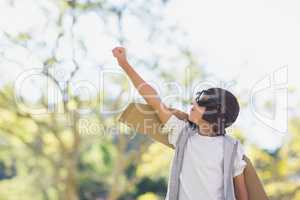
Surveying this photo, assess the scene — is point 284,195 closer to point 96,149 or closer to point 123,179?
point 123,179

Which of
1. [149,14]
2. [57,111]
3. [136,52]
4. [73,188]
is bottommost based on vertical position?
[73,188]

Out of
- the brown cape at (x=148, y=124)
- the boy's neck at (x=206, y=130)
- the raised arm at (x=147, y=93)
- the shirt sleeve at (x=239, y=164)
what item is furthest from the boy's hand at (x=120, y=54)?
the shirt sleeve at (x=239, y=164)

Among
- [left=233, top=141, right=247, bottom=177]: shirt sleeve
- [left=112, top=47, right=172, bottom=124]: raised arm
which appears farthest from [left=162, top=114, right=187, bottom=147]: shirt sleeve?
[left=233, top=141, right=247, bottom=177]: shirt sleeve

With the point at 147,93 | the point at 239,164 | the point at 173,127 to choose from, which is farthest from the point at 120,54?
the point at 239,164

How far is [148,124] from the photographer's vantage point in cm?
137

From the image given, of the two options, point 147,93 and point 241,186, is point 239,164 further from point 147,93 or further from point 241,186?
point 147,93

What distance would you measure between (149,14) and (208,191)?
464 centimetres

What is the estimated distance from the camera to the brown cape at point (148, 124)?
1.35m

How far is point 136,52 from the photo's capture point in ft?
18.7

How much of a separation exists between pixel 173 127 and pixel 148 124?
0.06m

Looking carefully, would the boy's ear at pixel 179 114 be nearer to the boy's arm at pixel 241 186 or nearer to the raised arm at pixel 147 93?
the raised arm at pixel 147 93

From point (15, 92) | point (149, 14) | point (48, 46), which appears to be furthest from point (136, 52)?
point (15, 92)

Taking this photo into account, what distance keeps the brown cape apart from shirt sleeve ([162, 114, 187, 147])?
0.03 meters

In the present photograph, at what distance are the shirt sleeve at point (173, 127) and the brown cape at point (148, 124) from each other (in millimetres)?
31
